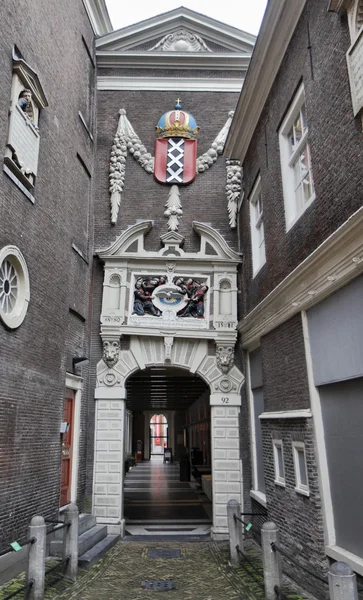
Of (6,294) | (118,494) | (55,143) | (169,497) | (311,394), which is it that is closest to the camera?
(311,394)

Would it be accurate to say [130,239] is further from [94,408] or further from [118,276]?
[94,408]

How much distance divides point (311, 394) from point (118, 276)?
6.92 metres

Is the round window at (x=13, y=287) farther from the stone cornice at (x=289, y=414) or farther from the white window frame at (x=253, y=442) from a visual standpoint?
the white window frame at (x=253, y=442)

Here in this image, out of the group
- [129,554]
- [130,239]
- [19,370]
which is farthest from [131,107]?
[129,554]

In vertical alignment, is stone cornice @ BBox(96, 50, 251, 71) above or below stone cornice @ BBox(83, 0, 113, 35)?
below

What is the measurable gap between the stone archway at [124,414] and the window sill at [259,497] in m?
0.53

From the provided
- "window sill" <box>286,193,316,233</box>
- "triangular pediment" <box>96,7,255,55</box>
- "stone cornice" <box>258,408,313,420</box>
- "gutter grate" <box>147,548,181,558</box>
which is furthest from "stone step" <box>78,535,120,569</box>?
"triangular pediment" <box>96,7,255,55</box>

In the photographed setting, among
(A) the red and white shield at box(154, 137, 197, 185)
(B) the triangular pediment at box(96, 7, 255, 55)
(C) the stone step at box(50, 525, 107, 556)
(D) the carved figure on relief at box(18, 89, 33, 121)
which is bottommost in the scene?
(C) the stone step at box(50, 525, 107, 556)

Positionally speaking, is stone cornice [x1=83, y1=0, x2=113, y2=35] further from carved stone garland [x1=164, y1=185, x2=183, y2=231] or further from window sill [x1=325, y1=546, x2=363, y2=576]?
window sill [x1=325, y1=546, x2=363, y2=576]

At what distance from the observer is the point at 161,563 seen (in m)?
8.78

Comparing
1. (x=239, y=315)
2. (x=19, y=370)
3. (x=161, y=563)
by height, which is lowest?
(x=161, y=563)

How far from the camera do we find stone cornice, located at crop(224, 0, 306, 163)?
8.06m

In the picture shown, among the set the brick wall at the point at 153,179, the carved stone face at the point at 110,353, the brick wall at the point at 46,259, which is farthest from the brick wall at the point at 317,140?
the brick wall at the point at 46,259

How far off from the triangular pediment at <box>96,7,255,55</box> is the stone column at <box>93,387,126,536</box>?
1045cm
